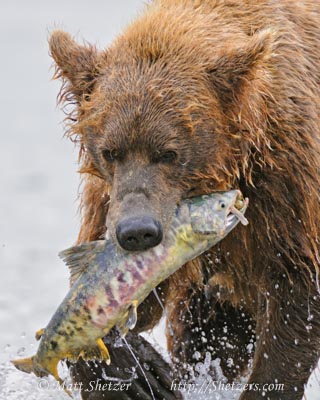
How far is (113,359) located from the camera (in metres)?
6.84

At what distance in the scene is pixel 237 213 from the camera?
589 cm

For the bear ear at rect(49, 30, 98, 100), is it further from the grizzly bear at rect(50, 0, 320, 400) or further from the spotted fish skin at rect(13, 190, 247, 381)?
the spotted fish skin at rect(13, 190, 247, 381)

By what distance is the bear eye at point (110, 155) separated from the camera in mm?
6012

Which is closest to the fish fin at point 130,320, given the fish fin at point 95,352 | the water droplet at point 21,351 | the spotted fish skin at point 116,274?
the spotted fish skin at point 116,274

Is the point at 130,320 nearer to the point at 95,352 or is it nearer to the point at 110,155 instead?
the point at 95,352

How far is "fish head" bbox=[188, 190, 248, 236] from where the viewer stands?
5.85 metres

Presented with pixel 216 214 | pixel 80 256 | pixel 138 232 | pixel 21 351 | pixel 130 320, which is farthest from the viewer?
pixel 21 351

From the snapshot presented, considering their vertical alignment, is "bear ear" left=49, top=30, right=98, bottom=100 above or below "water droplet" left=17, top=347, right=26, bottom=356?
above

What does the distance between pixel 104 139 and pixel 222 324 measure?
8.50 ft

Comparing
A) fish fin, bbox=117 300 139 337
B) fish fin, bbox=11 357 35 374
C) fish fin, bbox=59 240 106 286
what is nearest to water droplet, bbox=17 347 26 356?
fish fin, bbox=11 357 35 374

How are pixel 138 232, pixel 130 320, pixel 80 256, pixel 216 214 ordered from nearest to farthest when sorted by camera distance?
1. pixel 138 232
2. pixel 130 320
3. pixel 216 214
4. pixel 80 256

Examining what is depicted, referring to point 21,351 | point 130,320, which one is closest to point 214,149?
point 130,320

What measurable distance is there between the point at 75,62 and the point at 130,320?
161 centimetres

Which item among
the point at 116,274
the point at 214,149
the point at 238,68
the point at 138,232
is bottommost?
the point at 116,274
